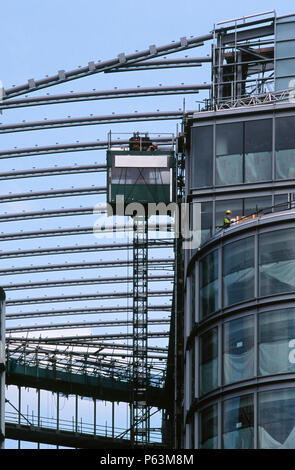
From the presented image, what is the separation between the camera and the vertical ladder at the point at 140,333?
89.3m

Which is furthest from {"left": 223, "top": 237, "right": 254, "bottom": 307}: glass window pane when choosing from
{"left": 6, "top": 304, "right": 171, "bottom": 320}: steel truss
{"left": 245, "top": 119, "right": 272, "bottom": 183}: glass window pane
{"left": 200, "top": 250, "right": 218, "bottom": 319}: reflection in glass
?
{"left": 6, "top": 304, "right": 171, "bottom": 320}: steel truss

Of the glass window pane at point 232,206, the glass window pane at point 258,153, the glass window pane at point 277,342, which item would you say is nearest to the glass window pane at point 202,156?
the glass window pane at point 232,206

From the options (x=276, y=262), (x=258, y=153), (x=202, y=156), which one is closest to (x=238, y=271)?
(x=276, y=262)

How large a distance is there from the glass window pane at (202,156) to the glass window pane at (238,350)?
11.6m

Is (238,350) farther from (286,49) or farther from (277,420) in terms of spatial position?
(286,49)

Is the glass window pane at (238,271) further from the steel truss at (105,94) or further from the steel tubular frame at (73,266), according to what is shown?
the steel tubular frame at (73,266)

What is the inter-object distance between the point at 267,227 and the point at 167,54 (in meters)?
32.5

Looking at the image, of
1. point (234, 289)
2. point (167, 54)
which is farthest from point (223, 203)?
point (167, 54)

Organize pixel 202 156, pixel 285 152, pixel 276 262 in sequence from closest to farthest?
1. pixel 276 262
2. pixel 285 152
3. pixel 202 156

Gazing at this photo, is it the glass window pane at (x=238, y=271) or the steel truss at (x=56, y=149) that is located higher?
the steel truss at (x=56, y=149)

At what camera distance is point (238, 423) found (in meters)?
50.8

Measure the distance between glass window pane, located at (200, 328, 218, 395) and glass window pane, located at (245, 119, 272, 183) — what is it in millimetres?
10104

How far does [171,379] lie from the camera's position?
87.7 m

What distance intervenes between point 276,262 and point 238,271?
6.18 ft
